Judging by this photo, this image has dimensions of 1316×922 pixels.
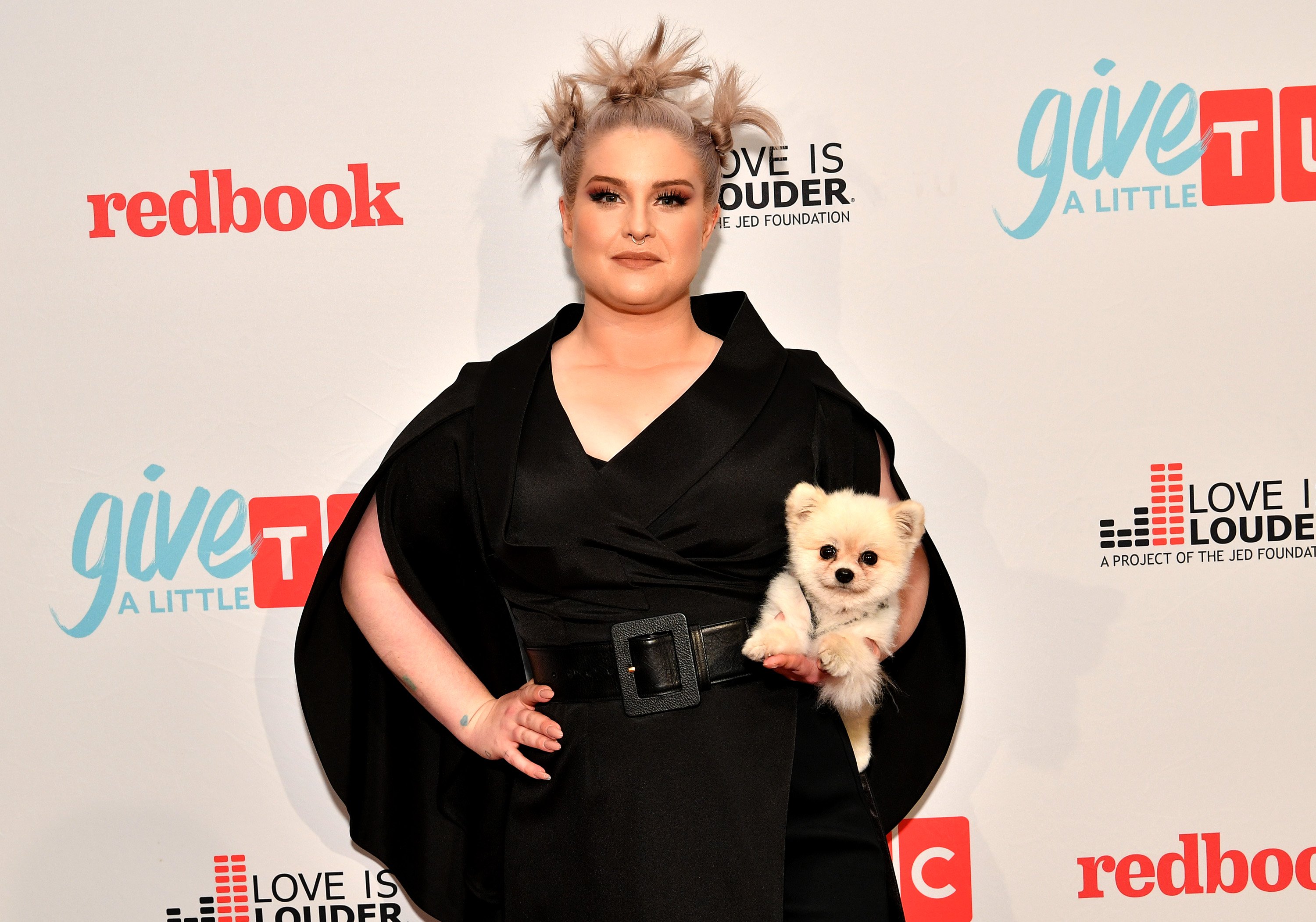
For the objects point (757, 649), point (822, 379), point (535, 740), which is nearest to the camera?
point (757, 649)

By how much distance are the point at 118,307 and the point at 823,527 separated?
178cm

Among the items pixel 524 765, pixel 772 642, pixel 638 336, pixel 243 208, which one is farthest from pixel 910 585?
pixel 243 208

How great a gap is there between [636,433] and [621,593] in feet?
0.99

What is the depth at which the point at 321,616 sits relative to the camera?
7.23ft

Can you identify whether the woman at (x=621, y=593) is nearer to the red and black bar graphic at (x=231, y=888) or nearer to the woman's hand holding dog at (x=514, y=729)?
the woman's hand holding dog at (x=514, y=729)

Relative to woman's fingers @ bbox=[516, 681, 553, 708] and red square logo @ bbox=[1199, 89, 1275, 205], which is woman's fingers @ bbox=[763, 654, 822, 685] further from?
red square logo @ bbox=[1199, 89, 1275, 205]

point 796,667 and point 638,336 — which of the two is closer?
point 796,667

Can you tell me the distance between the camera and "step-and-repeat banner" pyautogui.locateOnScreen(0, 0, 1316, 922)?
8.00 feet

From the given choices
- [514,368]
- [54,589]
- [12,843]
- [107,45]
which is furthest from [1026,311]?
[12,843]

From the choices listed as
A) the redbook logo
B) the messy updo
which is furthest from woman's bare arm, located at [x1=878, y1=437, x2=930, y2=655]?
the redbook logo

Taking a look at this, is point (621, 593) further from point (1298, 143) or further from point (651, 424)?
point (1298, 143)

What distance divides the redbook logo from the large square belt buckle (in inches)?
54.2

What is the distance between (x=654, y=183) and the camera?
6.28 feet

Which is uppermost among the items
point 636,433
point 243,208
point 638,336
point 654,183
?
point 243,208
